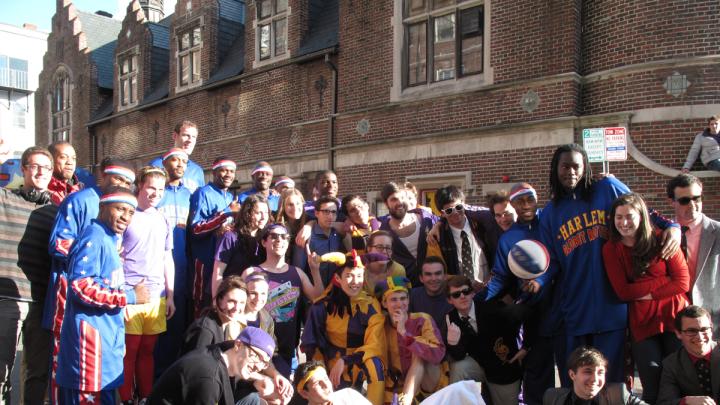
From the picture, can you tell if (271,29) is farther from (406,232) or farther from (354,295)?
(354,295)

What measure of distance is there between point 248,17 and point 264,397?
13685 mm

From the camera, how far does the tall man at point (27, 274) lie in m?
4.46

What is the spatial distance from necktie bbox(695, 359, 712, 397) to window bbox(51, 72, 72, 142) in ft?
80.9

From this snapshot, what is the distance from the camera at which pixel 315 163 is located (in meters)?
13.9

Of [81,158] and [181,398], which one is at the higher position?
[81,158]

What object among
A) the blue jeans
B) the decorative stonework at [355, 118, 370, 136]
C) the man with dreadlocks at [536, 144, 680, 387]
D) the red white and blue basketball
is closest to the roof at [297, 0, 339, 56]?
the decorative stonework at [355, 118, 370, 136]

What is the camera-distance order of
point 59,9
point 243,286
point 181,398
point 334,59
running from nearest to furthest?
point 181,398, point 243,286, point 334,59, point 59,9

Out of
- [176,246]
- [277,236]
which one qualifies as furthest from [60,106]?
[277,236]

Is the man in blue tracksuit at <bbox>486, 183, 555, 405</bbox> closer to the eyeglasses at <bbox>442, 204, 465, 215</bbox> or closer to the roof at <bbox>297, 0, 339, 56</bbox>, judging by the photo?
the eyeglasses at <bbox>442, 204, 465, 215</bbox>

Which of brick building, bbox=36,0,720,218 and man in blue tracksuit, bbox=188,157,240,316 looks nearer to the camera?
man in blue tracksuit, bbox=188,157,240,316

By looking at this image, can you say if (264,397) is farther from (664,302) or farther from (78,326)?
(664,302)

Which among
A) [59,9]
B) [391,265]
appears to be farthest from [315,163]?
[59,9]

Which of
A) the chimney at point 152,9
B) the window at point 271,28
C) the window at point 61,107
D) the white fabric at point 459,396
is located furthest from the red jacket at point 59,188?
the chimney at point 152,9

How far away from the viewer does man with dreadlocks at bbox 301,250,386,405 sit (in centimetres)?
468
